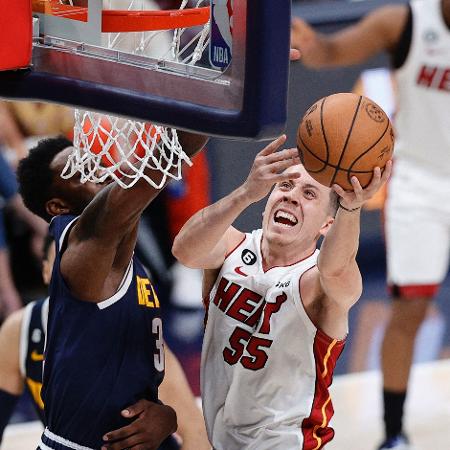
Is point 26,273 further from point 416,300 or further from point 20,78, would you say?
point 20,78

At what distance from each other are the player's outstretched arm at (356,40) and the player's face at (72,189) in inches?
82.0

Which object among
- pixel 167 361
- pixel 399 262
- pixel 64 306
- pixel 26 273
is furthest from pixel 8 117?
pixel 64 306

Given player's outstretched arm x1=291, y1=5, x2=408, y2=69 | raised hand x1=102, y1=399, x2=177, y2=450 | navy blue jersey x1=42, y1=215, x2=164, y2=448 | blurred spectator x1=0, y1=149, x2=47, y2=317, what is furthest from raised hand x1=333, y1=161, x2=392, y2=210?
blurred spectator x1=0, y1=149, x2=47, y2=317

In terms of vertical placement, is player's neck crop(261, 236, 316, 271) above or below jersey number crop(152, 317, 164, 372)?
above

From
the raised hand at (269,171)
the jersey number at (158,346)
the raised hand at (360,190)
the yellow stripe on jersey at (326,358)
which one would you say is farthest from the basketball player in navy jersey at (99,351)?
the raised hand at (360,190)

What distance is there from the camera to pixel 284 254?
349 cm

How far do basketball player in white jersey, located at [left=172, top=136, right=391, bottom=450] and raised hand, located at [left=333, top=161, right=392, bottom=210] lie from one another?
0.34m

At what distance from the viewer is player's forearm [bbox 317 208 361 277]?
2994 mm

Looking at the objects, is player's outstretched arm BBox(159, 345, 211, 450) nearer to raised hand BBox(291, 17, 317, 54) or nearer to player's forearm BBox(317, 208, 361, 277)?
player's forearm BBox(317, 208, 361, 277)

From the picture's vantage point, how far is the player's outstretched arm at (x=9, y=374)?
175 inches

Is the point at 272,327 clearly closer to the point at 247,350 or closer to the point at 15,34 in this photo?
the point at 247,350

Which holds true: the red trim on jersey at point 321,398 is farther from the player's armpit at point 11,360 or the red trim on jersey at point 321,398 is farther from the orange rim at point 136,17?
the player's armpit at point 11,360

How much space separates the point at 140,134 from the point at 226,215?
303mm

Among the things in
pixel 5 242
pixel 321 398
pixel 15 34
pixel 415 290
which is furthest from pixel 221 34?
pixel 5 242
